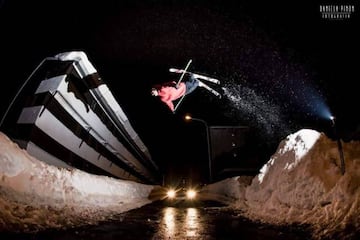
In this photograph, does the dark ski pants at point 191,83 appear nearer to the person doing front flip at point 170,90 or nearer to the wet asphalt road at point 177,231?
the person doing front flip at point 170,90

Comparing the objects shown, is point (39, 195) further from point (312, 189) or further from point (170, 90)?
point (312, 189)

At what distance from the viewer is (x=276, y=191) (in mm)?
9375

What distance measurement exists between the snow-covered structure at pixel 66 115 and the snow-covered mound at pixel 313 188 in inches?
331

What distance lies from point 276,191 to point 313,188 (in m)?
1.92

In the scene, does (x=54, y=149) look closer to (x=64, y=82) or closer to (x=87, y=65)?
(x=64, y=82)

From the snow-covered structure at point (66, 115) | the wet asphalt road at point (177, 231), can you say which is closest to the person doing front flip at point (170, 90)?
the snow-covered structure at point (66, 115)

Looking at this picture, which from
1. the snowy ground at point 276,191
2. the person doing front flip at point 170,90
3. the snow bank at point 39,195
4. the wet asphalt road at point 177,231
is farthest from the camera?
the person doing front flip at point 170,90

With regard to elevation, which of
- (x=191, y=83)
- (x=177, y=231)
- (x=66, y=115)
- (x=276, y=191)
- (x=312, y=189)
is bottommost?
(x=177, y=231)

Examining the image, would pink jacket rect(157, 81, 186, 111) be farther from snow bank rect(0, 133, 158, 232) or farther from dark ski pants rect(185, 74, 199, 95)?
snow bank rect(0, 133, 158, 232)

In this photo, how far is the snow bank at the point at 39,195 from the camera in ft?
19.5

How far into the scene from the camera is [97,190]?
13.3 m

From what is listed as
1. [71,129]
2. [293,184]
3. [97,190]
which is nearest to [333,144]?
[293,184]

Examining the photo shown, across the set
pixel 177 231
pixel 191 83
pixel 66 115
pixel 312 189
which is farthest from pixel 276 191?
pixel 66 115

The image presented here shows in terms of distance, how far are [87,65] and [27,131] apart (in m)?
4.11
